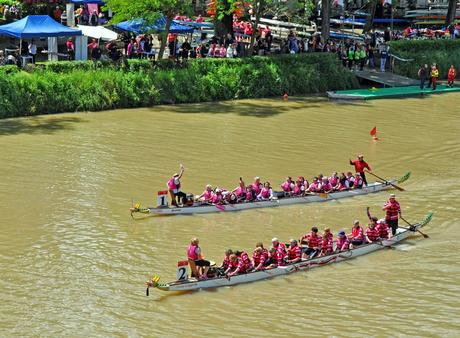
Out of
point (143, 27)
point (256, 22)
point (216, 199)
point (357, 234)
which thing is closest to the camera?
point (357, 234)

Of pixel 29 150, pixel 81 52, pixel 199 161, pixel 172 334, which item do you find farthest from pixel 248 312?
pixel 81 52

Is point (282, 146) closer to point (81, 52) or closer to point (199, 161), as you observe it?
point (199, 161)

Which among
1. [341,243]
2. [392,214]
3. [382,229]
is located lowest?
[341,243]

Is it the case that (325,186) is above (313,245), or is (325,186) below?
above

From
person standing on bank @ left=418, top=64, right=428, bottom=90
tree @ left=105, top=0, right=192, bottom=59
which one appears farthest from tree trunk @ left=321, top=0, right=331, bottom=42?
tree @ left=105, top=0, right=192, bottom=59

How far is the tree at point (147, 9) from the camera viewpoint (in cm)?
4234

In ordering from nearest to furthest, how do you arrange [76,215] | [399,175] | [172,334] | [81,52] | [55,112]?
[172,334], [76,215], [399,175], [55,112], [81,52]

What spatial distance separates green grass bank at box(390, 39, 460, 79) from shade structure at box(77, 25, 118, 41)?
61.1 feet

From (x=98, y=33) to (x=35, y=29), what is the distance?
4685 millimetres

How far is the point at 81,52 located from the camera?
42.9 meters

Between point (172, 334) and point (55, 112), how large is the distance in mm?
22408

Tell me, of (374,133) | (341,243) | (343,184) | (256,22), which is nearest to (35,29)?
(256,22)

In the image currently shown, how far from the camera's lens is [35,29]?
40281mm

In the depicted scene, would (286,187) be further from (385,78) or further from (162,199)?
(385,78)
